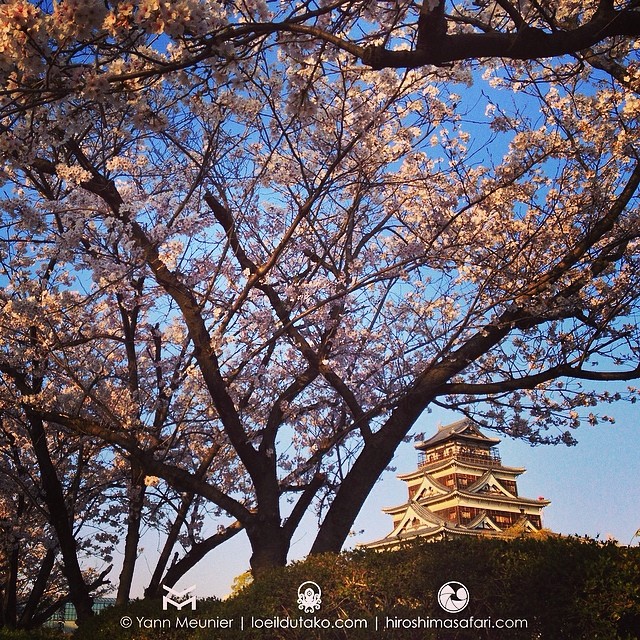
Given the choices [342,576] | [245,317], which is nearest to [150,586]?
[245,317]

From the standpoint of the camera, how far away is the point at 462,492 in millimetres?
36688

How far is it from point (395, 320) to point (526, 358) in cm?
208

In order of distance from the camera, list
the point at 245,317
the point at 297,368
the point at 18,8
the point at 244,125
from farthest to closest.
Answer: the point at 297,368
the point at 245,317
the point at 244,125
the point at 18,8

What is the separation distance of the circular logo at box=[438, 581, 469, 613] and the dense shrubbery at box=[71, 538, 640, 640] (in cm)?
3

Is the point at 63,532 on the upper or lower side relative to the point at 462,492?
lower

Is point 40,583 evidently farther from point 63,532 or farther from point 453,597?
point 453,597

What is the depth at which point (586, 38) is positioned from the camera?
3869 millimetres

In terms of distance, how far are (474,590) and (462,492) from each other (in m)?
34.0

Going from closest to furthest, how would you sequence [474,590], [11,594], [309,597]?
[474,590] < [309,597] < [11,594]

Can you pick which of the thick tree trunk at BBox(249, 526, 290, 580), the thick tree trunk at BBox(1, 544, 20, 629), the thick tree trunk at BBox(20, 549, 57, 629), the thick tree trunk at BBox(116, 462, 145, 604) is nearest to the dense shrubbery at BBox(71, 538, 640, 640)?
the thick tree trunk at BBox(249, 526, 290, 580)

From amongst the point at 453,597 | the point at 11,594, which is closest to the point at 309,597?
the point at 453,597

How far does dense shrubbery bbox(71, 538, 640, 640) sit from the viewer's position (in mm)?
3836

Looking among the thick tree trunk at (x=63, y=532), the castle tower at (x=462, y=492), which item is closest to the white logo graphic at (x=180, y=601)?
the thick tree trunk at (x=63, y=532)

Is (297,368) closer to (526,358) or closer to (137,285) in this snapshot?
(137,285)
